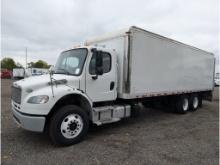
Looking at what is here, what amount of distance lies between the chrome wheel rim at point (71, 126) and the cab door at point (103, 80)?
792 mm

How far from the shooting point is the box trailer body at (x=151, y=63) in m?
6.29

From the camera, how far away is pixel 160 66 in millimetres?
7555

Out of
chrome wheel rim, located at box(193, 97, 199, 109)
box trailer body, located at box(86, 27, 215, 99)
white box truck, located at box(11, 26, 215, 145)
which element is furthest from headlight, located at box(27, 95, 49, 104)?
chrome wheel rim, located at box(193, 97, 199, 109)

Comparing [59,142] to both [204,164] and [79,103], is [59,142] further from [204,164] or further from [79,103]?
[204,164]

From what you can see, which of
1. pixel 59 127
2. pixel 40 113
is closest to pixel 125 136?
pixel 59 127

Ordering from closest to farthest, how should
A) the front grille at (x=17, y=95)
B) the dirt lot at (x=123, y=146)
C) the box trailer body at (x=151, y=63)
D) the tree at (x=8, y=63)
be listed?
the dirt lot at (x=123, y=146) < the front grille at (x=17, y=95) < the box trailer body at (x=151, y=63) < the tree at (x=8, y=63)

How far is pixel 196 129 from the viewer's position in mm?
6680

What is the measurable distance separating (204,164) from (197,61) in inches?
276

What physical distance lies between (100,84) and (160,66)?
284 cm

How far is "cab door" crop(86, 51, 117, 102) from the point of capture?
553cm

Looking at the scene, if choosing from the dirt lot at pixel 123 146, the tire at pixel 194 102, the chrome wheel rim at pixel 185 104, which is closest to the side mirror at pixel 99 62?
the dirt lot at pixel 123 146

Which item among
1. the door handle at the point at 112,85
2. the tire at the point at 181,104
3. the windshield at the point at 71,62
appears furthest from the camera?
the tire at the point at 181,104

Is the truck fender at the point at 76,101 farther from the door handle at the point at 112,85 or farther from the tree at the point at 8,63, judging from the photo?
the tree at the point at 8,63

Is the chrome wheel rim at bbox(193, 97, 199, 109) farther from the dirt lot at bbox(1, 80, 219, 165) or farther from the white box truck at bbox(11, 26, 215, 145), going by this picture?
the dirt lot at bbox(1, 80, 219, 165)
